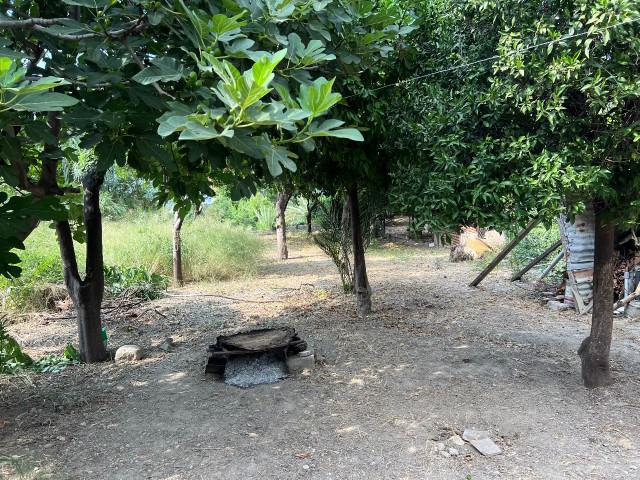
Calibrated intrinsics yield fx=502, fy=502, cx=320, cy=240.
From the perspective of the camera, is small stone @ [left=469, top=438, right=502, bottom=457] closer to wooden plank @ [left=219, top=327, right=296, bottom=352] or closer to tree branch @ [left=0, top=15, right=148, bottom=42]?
wooden plank @ [left=219, top=327, right=296, bottom=352]

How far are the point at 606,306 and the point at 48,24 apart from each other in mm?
4045

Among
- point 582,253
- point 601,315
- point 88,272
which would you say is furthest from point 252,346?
point 582,253

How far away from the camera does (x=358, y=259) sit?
260 inches

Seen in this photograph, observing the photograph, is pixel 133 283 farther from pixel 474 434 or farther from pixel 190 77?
pixel 190 77

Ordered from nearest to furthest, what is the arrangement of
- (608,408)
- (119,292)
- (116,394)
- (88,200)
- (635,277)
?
(608,408), (116,394), (88,200), (635,277), (119,292)

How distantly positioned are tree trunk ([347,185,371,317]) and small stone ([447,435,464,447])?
343 cm

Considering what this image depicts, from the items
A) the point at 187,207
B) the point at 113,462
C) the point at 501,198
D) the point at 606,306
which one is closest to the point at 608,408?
the point at 606,306

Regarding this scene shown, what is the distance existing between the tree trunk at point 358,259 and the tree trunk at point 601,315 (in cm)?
301

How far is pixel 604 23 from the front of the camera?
2.51m

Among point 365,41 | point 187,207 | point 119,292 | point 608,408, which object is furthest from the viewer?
point 119,292

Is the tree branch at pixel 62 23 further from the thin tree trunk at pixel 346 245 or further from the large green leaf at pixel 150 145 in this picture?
the thin tree trunk at pixel 346 245

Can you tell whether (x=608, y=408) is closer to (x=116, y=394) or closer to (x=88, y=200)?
(x=116, y=394)

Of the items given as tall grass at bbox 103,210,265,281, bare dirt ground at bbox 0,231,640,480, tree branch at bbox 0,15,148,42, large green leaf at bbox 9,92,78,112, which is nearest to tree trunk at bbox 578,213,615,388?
bare dirt ground at bbox 0,231,640,480

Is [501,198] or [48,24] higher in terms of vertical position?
[48,24]
